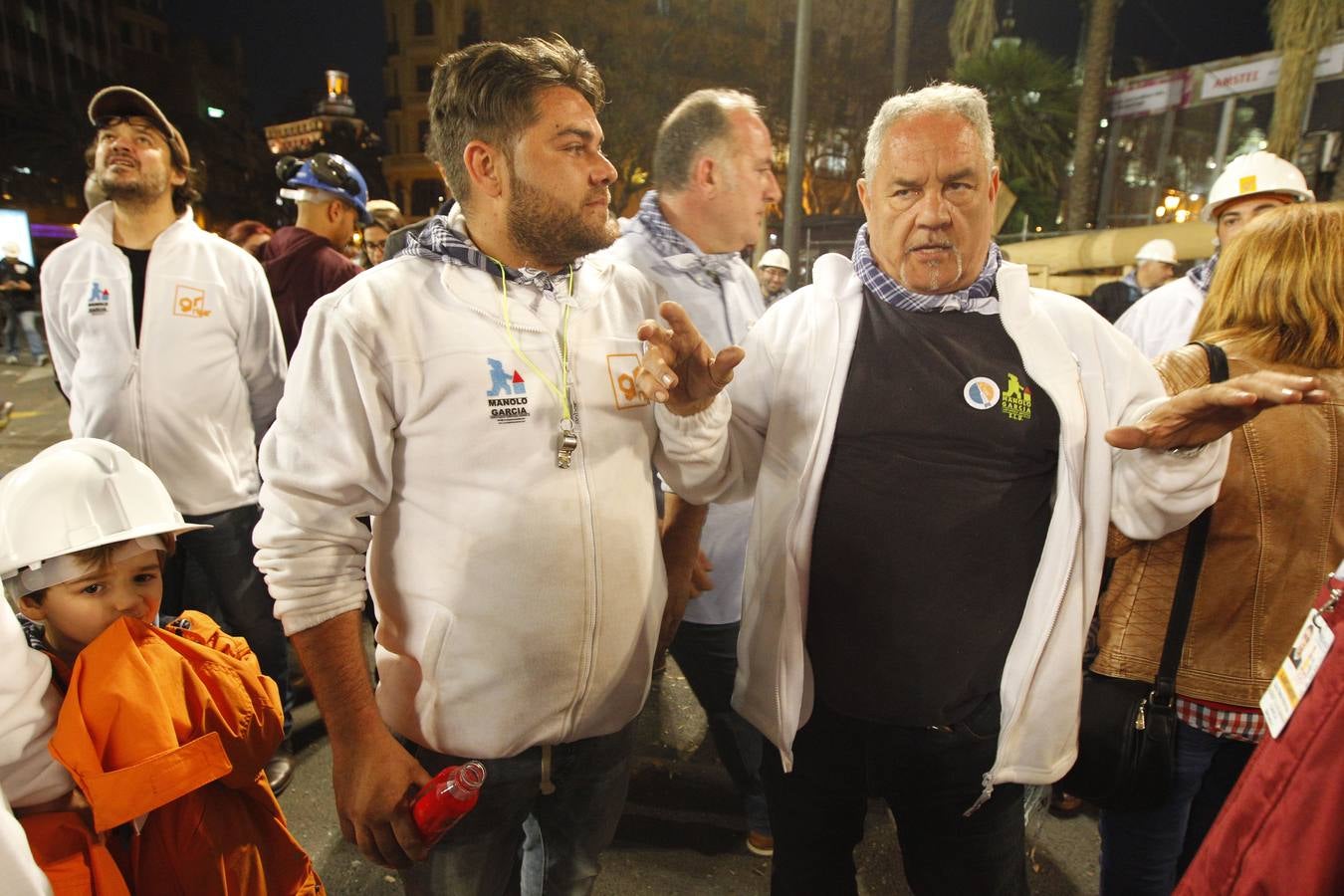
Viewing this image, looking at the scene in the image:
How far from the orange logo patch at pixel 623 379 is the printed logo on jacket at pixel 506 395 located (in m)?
0.22

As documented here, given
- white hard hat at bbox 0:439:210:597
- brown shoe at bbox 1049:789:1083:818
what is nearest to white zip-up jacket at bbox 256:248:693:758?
white hard hat at bbox 0:439:210:597

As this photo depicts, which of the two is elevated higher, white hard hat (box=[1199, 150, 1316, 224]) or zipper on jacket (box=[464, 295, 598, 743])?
white hard hat (box=[1199, 150, 1316, 224])

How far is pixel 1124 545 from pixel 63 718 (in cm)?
248

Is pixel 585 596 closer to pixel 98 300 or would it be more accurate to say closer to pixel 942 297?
pixel 942 297

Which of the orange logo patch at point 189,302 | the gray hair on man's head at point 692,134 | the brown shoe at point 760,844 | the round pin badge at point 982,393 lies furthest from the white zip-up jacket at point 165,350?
the round pin badge at point 982,393

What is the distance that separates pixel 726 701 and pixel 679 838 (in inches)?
23.9

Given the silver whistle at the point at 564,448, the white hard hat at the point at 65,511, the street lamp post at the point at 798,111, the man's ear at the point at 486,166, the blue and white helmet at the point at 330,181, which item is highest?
the street lamp post at the point at 798,111

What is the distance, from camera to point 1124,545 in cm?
194

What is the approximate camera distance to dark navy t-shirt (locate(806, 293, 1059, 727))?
1.80m

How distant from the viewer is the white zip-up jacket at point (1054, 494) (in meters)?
1.78

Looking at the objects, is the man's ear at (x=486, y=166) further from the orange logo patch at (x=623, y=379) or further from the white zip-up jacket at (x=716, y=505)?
the white zip-up jacket at (x=716, y=505)

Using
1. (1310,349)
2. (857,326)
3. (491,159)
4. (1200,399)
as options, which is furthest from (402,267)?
(1310,349)

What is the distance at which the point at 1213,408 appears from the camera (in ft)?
4.94

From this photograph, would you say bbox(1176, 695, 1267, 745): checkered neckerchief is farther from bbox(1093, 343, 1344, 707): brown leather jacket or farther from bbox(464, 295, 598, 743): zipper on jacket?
bbox(464, 295, 598, 743): zipper on jacket
